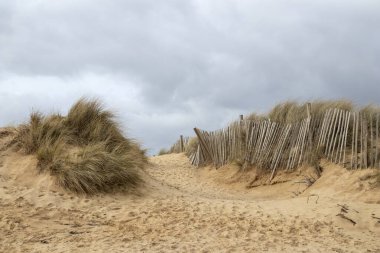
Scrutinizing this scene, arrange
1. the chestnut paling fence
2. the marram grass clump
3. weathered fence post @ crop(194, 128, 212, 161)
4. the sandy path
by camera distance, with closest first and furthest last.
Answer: the sandy path → the marram grass clump → the chestnut paling fence → weathered fence post @ crop(194, 128, 212, 161)

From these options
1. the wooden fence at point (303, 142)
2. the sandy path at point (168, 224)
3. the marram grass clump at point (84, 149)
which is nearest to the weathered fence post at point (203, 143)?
the wooden fence at point (303, 142)

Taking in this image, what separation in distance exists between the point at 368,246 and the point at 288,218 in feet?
4.19

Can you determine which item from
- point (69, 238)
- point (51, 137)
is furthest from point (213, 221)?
point (51, 137)

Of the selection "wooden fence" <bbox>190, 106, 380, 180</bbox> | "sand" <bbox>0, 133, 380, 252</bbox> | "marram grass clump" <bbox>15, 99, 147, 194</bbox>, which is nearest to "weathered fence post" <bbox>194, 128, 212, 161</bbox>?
"wooden fence" <bbox>190, 106, 380, 180</bbox>

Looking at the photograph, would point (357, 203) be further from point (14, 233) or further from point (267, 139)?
point (14, 233)

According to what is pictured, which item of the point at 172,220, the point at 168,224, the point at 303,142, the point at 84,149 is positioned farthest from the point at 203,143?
the point at 168,224

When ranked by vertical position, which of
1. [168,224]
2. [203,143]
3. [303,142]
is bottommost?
[168,224]

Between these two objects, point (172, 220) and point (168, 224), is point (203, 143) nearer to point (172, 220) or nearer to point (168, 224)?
point (172, 220)

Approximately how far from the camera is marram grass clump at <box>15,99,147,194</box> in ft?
25.7

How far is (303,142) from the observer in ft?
34.3

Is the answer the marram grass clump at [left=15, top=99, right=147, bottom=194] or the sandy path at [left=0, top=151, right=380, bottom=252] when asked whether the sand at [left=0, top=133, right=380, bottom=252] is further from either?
the marram grass clump at [left=15, top=99, right=147, bottom=194]

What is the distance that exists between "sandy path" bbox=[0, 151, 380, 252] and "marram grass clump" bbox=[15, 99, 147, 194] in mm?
285

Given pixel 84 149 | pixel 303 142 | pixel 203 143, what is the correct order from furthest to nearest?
1. pixel 203 143
2. pixel 303 142
3. pixel 84 149

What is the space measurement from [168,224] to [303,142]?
478 cm
